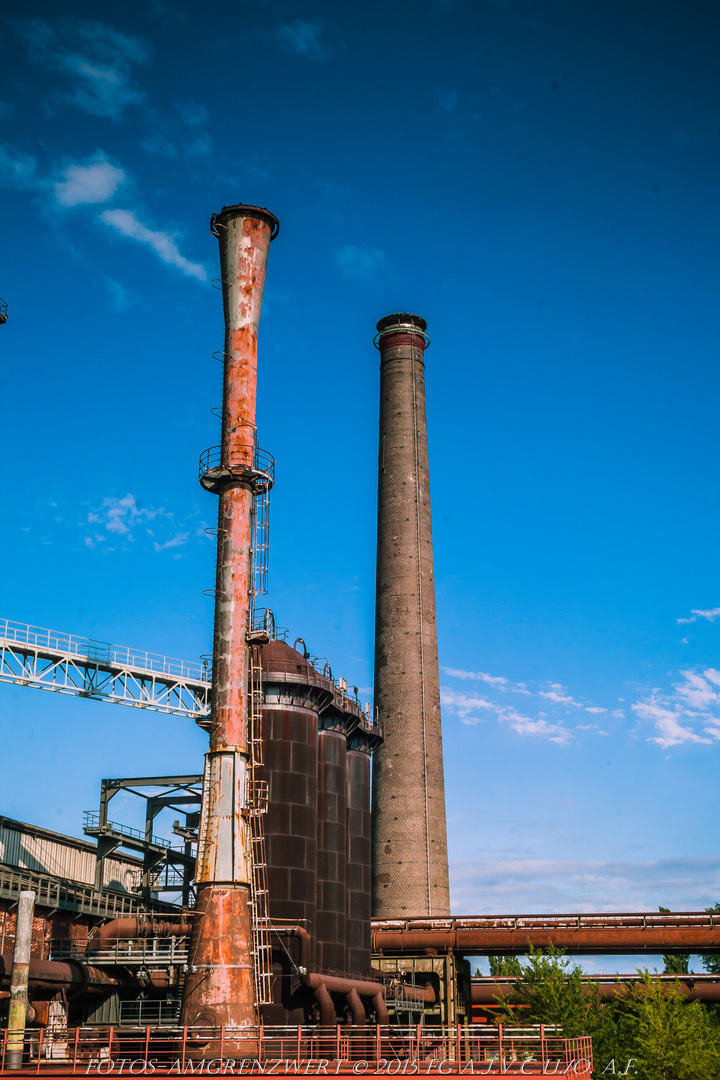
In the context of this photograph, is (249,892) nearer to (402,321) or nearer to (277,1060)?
(277,1060)

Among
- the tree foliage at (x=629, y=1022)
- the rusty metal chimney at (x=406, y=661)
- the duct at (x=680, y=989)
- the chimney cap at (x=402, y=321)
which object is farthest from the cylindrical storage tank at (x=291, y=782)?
the chimney cap at (x=402, y=321)

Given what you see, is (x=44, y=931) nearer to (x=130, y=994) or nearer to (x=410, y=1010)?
(x=130, y=994)

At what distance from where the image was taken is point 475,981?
63031mm

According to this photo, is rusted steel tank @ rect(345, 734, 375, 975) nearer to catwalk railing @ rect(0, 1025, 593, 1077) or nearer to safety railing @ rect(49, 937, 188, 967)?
safety railing @ rect(49, 937, 188, 967)

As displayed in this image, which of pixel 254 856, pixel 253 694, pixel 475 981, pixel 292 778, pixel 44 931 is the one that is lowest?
pixel 475 981

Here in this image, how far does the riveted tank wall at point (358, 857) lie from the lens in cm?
4134

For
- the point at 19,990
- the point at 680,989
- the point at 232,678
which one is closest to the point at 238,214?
the point at 232,678

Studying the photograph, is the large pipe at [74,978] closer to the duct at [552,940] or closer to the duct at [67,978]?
the duct at [67,978]

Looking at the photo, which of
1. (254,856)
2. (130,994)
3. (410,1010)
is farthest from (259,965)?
(410,1010)

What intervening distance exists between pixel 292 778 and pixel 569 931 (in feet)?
50.7

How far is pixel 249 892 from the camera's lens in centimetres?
3166

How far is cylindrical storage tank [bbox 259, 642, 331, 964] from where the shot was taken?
36.1m

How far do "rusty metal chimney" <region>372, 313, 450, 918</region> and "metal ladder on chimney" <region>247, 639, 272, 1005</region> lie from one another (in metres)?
19.8

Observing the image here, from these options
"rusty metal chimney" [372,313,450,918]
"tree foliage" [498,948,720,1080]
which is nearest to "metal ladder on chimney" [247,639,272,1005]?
"tree foliage" [498,948,720,1080]
